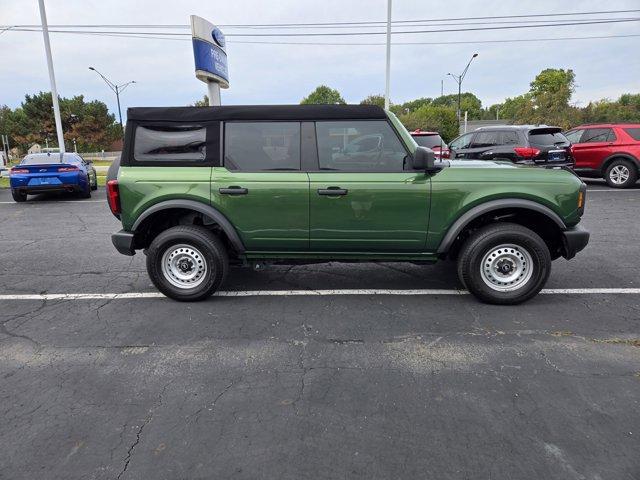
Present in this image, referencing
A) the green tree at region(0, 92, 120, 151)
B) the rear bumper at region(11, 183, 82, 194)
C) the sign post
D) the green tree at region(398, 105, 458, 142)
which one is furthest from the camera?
the green tree at region(0, 92, 120, 151)

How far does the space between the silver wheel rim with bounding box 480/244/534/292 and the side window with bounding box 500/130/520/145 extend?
27.3ft

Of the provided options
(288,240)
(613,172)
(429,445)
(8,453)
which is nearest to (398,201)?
(288,240)

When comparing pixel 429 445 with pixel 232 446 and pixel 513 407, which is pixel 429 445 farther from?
pixel 232 446

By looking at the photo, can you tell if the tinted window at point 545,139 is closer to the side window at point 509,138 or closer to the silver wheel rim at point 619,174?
the side window at point 509,138

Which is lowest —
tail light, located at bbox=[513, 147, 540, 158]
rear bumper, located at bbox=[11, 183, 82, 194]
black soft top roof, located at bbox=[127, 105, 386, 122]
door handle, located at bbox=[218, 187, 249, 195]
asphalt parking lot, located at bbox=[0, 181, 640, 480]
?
asphalt parking lot, located at bbox=[0, 181, 640, 480]

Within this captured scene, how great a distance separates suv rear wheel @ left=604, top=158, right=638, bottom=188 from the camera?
12.2 m

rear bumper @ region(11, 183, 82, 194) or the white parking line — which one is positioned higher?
rear bumper @ region(11, 183, 82, 194)

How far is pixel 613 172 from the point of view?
1248cm

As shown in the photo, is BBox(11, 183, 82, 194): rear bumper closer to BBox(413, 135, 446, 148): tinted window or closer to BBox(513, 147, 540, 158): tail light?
BBox(413, 135, 446, 148): tinted window

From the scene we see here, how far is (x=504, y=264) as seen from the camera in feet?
14.3

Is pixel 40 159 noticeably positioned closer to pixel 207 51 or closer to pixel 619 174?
pixel 207 51

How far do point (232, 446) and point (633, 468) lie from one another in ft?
6.62

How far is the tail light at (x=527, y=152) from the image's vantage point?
37.0 ft

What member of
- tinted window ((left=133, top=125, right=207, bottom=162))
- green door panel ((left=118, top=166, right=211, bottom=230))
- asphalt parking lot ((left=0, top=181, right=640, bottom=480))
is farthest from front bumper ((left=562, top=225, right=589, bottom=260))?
tinted window ((left=133, top=125, right=207, bottom=162))
